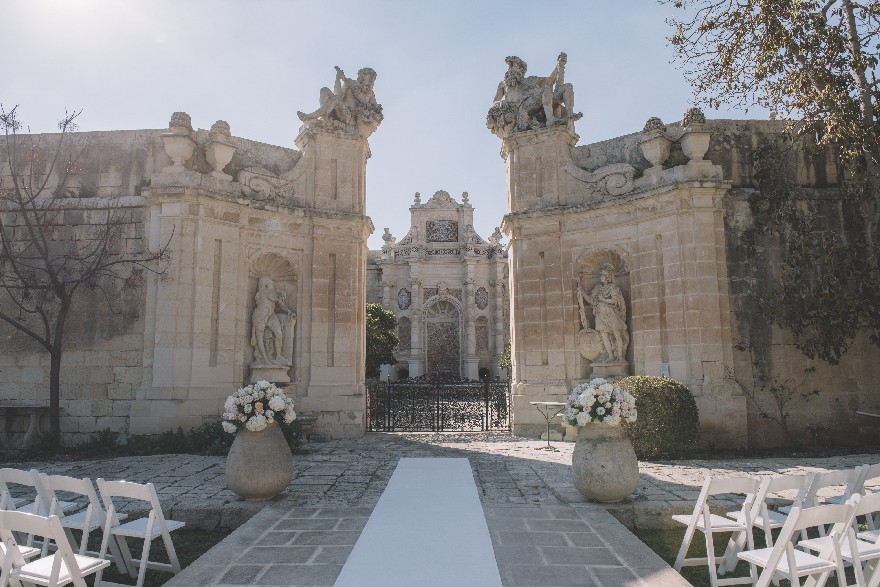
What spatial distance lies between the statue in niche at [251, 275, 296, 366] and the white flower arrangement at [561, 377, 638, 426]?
22.6ft

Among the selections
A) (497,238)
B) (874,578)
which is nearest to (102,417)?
(874,578)

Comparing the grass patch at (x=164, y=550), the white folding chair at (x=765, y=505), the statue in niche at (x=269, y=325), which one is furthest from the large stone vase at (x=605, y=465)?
the statue in niche at (x=269, y=325)

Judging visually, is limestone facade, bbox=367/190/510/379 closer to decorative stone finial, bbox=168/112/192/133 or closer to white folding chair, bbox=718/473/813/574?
decorative stone finial, bbox=168/112/192/133

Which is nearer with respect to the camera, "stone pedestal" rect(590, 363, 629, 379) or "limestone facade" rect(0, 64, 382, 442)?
"limestone facade" rect(0, 64, 382, 442)

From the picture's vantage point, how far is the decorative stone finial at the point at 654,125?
1148 cm

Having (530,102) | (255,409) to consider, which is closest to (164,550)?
(255,409)

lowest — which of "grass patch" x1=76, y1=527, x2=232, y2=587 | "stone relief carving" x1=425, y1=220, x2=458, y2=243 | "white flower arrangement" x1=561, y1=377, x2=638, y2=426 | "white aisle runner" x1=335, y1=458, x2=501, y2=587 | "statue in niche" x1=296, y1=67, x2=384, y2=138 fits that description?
"grass patch" x1=76, y1=527, x2=232, y2=587

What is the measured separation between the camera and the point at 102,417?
35.2ft

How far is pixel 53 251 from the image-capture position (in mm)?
11281

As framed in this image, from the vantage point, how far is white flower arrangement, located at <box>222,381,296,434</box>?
6.54 metres

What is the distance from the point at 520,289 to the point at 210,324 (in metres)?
6.11

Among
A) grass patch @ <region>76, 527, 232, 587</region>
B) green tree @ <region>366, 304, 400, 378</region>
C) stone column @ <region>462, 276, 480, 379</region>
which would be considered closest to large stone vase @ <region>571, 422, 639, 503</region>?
grass patch @ <region>76, 527, 232, 587</region>

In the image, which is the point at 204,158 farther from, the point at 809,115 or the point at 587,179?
the point at 809,115

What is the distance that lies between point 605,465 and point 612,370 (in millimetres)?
5573
